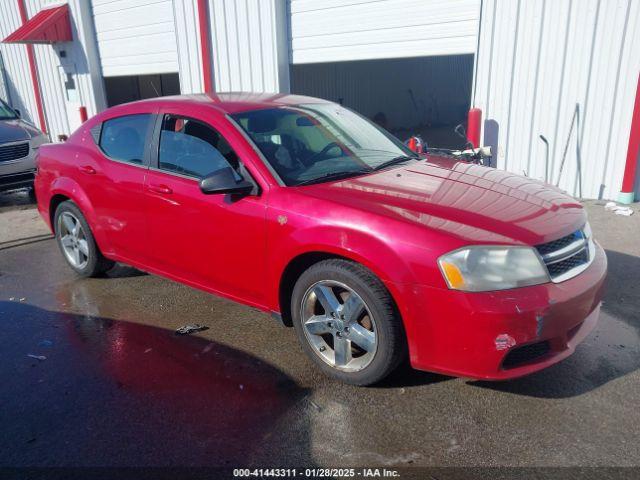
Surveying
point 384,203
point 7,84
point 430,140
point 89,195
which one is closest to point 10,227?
point 89,195

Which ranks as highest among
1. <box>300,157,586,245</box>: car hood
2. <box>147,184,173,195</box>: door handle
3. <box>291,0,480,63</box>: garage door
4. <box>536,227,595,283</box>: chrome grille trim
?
<box>291,0,480,63</box>: garage door

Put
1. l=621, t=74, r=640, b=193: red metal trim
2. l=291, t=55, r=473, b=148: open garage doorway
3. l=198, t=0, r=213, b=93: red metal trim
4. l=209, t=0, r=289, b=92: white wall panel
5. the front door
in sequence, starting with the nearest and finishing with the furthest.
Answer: the front door < l=621, t=74, r=640, b=193: red metal trim < l=209, t=0, r=289, b=92: white wall panel < l=198, t=0, r=213, b=93: red metal trim < l=291, t=55, r=473, b=148: open garage doorway

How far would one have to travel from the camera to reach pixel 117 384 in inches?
127

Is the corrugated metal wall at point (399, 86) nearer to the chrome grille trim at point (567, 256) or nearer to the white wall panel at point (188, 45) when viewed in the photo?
the white wall panel at point (188, 45)

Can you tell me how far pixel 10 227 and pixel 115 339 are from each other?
4468 millimetres

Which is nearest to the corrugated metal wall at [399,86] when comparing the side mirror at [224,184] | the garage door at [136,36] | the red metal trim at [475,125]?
the garage door at [136,36]

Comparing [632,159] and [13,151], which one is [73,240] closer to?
[13,151]

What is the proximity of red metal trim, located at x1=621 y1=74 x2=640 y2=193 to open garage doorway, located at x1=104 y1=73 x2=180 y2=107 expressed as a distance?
706 inches

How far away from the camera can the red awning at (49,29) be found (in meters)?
13.1

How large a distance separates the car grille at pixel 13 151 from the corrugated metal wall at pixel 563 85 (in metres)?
7.12

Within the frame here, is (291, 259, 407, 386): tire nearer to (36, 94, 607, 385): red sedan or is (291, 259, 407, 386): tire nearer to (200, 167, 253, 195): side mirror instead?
(36, 94, 607, 385): red sedan

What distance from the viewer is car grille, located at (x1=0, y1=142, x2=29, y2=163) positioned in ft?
27.3

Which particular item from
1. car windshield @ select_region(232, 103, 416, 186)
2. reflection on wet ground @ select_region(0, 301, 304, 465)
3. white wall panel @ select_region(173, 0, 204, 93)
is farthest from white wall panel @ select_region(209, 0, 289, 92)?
reflection on wet ground @ select_region(0, 301, 304, 465)

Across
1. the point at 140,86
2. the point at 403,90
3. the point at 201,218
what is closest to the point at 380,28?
the point at 201,218
